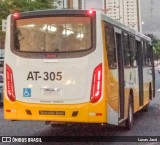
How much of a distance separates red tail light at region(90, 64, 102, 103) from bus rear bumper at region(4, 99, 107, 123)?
14cm

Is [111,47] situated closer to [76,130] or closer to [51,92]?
[51,92]

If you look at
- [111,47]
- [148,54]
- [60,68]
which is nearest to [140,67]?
[148,54]

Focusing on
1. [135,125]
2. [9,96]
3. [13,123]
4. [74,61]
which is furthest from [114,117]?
[13,123]

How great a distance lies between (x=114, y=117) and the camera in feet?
35.2

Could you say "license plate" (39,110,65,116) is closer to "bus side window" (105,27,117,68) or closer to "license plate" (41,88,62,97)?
"license plate" (41,88,62,97)

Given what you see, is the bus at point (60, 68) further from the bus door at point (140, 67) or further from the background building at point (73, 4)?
the background building at point (73, 4)

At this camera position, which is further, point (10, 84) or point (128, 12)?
point (128, 12)

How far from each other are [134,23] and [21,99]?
2332 cm

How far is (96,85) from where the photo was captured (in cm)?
1001

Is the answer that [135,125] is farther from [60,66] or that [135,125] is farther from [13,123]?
[60,66]

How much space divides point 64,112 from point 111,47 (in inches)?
77.7

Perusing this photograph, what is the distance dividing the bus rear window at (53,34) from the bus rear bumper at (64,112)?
1196mm

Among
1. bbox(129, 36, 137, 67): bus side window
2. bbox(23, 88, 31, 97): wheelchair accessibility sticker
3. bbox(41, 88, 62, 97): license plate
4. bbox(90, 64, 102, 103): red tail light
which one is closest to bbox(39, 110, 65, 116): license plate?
bbox(41, 88, 62, 97): license plate

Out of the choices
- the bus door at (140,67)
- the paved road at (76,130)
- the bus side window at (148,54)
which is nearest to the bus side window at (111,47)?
the paved road at (76,130)
